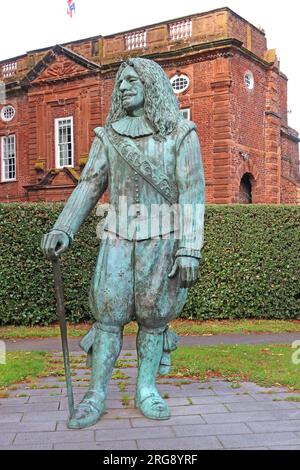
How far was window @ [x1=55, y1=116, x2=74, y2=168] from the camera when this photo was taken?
26703 millimetres

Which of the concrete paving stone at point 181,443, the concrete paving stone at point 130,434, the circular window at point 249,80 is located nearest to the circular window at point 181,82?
the circular window at point 249,80

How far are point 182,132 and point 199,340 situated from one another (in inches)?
215

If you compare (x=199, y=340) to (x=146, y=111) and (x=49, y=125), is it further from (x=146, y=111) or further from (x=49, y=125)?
(x=49, y=125)

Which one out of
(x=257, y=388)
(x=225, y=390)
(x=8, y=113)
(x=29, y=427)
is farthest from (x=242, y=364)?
(x=8, y=113)

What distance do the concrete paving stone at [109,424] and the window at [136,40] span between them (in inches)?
864

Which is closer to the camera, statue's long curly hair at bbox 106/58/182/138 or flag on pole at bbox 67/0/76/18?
statue's long curly hair at bbox 106/58/182/138

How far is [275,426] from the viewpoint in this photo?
157 inches

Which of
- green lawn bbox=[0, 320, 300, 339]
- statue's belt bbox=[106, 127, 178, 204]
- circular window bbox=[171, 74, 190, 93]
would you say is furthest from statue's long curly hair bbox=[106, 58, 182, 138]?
circular window bbox=[171, 74, 190, 93]

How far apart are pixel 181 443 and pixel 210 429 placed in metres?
0.39

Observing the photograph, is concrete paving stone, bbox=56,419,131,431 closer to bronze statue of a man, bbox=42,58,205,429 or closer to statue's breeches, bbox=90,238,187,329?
bronze statue of a man, bbox=42,58,205,429

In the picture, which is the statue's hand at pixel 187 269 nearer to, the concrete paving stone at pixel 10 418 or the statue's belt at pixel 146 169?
the statue's belt at pixel 146 169

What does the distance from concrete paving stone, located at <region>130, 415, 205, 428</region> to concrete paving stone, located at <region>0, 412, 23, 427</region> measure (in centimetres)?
87

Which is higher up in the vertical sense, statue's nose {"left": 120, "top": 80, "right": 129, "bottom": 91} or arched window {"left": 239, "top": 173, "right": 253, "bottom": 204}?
arched window {"left": 239, "top": 173, "right": 253, "bottom": 204}

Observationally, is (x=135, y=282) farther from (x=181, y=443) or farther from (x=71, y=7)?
(x=71, y=7)
